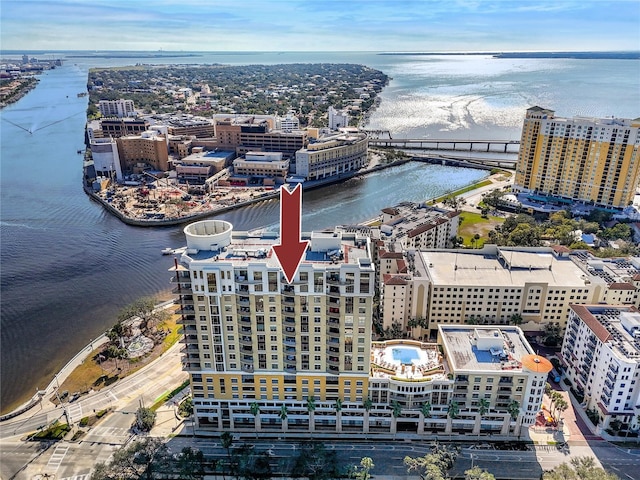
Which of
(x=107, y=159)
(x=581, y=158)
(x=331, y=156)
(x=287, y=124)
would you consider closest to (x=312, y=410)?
(x=581, y=158)

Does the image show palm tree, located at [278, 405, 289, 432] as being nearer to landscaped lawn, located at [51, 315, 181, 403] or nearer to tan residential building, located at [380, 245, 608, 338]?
landscaped lawn, located at [51, 315, 181, 403]

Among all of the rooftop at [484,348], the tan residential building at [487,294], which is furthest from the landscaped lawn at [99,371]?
the rooftop at [484,348]

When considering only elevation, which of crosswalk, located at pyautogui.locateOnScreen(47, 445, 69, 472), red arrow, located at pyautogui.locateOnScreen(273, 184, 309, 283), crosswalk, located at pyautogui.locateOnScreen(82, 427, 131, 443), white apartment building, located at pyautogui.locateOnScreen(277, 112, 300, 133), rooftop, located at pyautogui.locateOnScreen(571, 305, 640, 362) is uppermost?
red arrow, located at pyautogui.locateOnScreen(273, 184, 309, 283)

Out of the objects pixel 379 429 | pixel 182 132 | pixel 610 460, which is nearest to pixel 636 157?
pixel 610 460

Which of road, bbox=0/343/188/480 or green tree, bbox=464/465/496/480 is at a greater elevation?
green tree, bbox=464/465/496/480

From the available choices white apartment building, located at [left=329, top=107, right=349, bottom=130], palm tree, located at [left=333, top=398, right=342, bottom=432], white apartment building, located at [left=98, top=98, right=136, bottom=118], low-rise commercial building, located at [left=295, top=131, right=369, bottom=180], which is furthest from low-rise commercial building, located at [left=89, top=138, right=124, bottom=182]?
palm tree, located at [left=333, top=398, right=342, bottom=432]

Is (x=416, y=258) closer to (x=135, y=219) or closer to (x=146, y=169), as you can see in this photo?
(x=135, y=219)

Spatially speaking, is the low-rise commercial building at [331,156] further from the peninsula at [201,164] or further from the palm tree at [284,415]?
the palm tree at [284,415]
